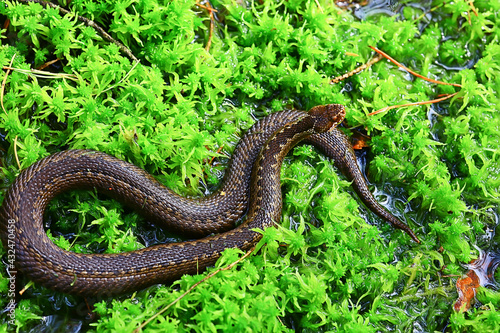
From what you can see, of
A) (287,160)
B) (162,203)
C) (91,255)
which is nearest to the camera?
(91,255)

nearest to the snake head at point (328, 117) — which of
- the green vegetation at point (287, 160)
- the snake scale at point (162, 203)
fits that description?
the snake scale at point (162, 203)

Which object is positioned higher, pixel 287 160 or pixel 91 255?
pixel 287 160

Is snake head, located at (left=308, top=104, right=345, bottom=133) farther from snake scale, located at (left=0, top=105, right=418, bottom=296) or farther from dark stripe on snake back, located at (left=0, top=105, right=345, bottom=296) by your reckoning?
dark stripe on snake back, located at (left=0, top=105, right=345, bottom=296)

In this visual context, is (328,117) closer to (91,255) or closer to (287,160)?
(287,160)

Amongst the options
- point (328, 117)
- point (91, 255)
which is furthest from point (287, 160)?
point (91, 255)

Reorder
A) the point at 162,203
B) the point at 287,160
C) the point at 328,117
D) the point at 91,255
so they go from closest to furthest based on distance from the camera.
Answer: the point at 91,255
the point at 162,203
the point at 328,117
the point at 287,160

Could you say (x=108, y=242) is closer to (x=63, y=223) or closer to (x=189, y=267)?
(x=63, y=223)

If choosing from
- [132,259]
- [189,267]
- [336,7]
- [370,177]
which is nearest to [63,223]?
[132,259]

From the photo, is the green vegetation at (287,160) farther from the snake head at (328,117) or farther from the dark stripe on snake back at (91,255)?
the snake head at (328,117)

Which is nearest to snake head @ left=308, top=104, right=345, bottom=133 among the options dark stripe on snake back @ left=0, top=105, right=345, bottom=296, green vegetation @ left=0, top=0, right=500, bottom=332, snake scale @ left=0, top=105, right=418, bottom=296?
snake scale @ left=0, top=105, right=418, bottom=296
